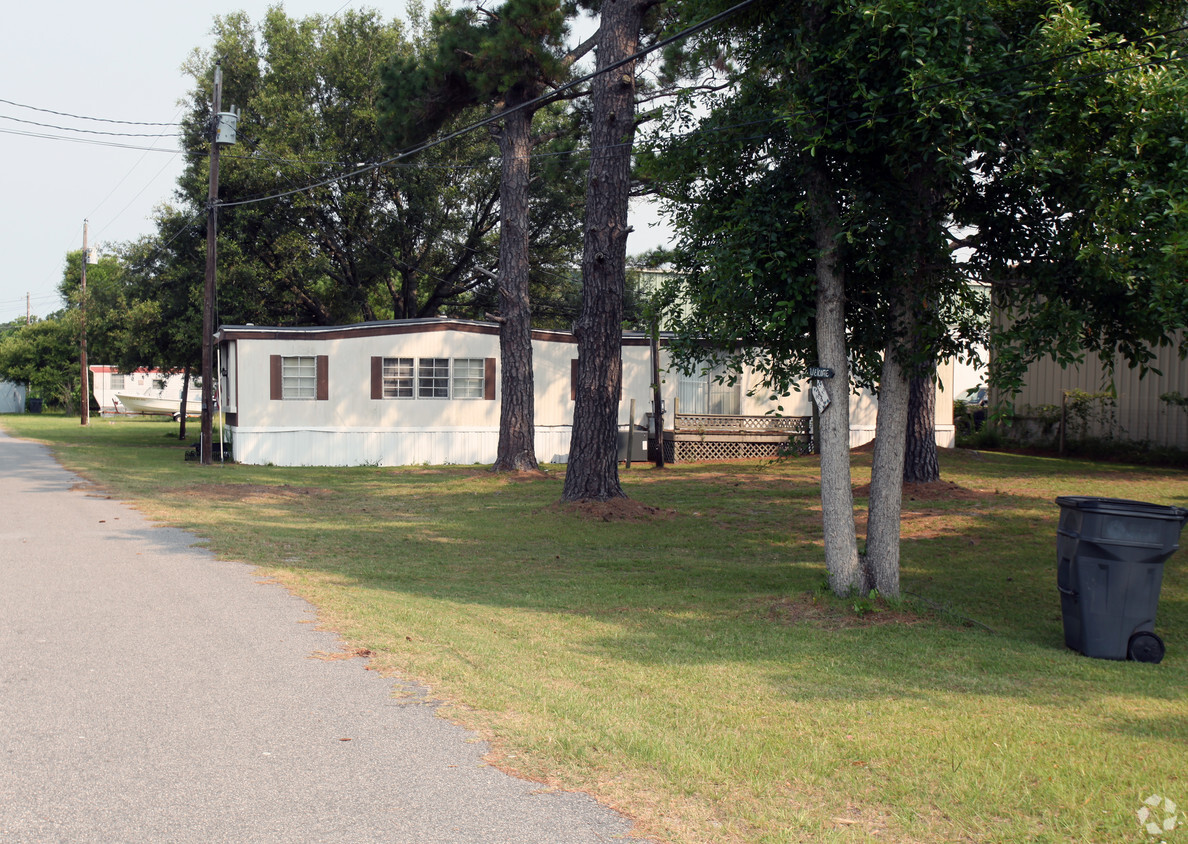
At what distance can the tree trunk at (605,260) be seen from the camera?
47.6 feet

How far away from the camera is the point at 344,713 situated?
5082 millimetres

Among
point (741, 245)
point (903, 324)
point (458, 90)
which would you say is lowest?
point (903, 324)

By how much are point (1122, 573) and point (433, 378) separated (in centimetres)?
1792

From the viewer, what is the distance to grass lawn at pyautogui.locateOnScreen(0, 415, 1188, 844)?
407 cm

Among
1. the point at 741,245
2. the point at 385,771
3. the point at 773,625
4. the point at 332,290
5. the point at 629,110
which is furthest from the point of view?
the point at 332,290

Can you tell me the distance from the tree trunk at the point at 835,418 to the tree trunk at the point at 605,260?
255 inches

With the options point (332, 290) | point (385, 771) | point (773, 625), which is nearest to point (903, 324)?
point (773, 625)

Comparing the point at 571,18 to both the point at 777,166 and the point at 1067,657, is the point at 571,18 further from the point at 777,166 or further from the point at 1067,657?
the point at 1067,657

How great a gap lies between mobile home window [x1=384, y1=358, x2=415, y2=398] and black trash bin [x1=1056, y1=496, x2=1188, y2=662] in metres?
17.8

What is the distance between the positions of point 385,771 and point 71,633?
3663 millimetres

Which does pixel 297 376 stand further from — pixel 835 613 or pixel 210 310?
pixel 835 613

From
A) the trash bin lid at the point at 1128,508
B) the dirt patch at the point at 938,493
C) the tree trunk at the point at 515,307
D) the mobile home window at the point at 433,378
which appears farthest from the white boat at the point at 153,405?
the trash bin lid at the point at 1128,508

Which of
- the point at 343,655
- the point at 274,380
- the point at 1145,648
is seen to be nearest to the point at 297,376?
the point at 274,380

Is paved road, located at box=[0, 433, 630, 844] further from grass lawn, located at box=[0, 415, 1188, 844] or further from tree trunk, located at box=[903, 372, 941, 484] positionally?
tree trunk, located at box=[903, 372, 941, 484]
